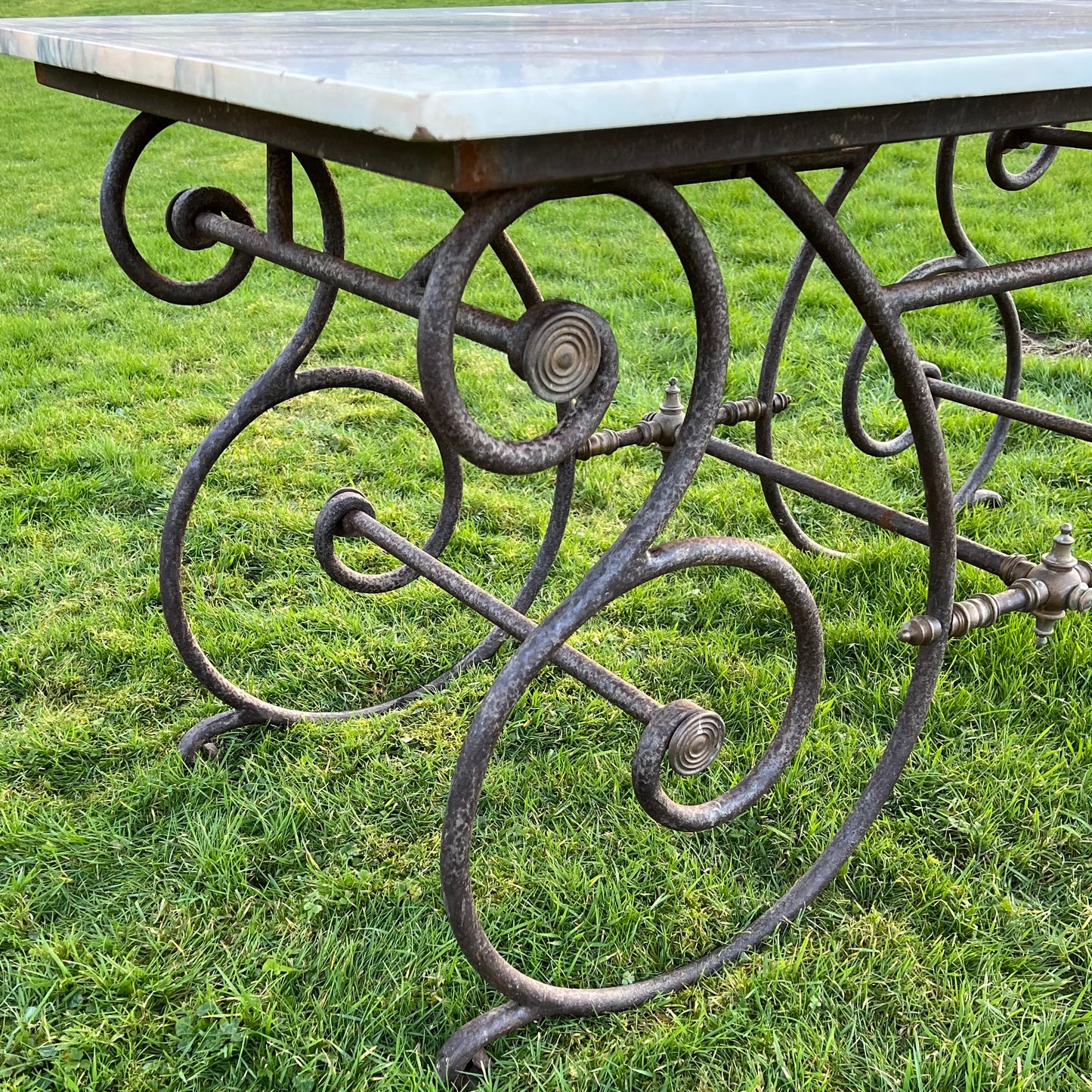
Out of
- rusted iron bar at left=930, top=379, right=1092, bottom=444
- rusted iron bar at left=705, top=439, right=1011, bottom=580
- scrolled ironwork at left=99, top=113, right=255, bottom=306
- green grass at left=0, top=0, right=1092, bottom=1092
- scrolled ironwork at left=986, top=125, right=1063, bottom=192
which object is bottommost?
green grass at left=0, top=0, right=1092, bottom=1092

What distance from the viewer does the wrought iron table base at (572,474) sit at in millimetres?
1056

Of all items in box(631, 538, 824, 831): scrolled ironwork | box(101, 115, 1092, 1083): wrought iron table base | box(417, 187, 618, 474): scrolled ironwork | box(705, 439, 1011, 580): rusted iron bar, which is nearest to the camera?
box(417, 187, 618, 474): scrolled ironwork

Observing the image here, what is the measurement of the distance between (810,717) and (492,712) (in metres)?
0.54

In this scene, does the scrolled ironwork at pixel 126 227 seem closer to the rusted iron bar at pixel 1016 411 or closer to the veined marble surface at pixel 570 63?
the veined marble surface at pixel 570 63

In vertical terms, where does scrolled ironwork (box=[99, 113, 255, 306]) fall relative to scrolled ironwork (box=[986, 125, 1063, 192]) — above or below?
below

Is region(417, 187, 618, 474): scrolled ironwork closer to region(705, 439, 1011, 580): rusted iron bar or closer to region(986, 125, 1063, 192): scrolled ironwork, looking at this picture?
region(705, 439, 1011, 580): rusted iron bar

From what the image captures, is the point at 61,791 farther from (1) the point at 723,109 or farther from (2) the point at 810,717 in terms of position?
(1) the point at 723,109

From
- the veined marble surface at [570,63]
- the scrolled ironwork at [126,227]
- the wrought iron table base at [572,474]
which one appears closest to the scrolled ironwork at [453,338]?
the wrought iron table base at [572,474]

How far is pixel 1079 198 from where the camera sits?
4.82 m

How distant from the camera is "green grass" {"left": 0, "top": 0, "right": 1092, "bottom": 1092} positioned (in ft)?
4.63

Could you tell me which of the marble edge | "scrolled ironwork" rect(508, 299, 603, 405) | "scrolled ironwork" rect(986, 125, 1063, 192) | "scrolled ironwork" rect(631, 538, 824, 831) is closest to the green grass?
"scrolled ironwork" rect(631, 538, 824, 831)

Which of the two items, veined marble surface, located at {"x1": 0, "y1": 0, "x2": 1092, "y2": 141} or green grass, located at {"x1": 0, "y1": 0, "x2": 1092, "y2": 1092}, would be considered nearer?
veined marble surface, located at {"x1": 0, "y1": 0, "x2": 1092, "y2": 141}

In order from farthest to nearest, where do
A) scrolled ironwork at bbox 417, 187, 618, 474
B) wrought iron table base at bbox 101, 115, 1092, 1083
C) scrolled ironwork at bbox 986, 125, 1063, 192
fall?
scrolled ironwork at bbox 986, 125, 1063, 192, wrought iron table base at bbox 101, 115, 1092, 1083, scrolled ironwork at bbox 417, 187, 618, 474

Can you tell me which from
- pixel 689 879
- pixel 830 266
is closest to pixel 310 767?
pixel 689 879
